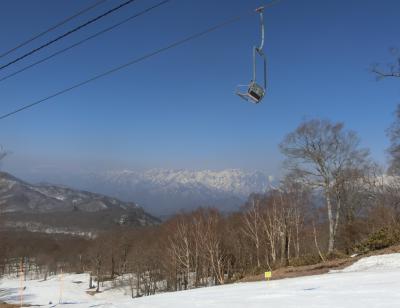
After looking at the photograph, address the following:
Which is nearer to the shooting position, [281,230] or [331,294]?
[331,294]

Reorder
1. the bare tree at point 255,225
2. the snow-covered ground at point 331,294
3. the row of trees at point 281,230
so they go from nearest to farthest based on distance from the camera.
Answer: the snow-covered ground at point 331,294
the row of trees at point 281,230
the bare tree at point 255,225

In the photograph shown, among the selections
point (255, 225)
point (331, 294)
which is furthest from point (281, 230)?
point (331, 294)

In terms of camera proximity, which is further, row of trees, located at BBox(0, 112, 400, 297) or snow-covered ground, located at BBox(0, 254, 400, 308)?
row of trees, located at BBox(0, 112, 400, 297)

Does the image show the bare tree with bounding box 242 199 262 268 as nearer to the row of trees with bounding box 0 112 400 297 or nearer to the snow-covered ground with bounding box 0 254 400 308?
the row of trees with bounding box 0 112 400 297

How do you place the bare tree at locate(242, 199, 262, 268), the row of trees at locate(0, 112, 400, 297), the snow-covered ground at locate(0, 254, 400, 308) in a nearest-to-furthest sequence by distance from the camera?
the snow-covered ground at locate(0, 254, 400, 308) → the row of trees at locate(0, 112, 400, 297) → the bare tree at locate(242, 199, 262, 268)

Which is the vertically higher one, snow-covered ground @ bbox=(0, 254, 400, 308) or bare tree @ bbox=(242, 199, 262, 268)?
bare tree @ bbox=(242, 199, 262, 268)

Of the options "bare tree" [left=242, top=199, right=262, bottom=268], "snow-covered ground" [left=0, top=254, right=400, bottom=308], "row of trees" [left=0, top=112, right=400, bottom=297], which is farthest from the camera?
"bare tree" [left=242, top=199, right=262, bottom=268]

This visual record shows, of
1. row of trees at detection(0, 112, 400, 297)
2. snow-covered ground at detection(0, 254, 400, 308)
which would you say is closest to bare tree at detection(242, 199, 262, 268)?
row of trees at detection(0, 112, 400, 297)

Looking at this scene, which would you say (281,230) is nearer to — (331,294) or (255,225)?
(255,225)

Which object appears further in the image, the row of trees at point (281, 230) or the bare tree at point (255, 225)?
the bare tree at point (255, 225)

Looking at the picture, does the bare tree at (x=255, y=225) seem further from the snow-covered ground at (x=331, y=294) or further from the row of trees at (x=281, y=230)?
the snow-covered ground at (x=331, y=294)

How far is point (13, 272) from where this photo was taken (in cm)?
17212

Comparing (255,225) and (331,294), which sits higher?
(255,225)

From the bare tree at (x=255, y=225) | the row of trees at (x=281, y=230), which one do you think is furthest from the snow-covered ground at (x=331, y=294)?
the bare tree at (x=255, y=225)
